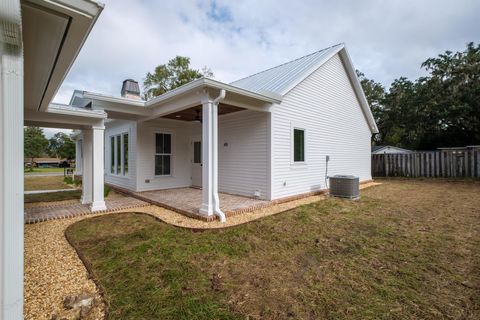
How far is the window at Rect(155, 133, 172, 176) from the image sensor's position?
28.6ft

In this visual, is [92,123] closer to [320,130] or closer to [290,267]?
[290,267]

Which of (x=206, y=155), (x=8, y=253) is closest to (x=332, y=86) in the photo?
(x=206, y=155)

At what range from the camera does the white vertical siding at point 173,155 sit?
27.2ft

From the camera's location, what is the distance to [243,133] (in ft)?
24.0

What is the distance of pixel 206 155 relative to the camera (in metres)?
5.01

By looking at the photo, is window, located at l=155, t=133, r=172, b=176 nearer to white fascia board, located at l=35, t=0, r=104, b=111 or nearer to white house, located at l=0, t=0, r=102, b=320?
white fascia board, located at l=35, t=0, r=104, b=111

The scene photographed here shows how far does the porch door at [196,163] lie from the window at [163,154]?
37.3 inches

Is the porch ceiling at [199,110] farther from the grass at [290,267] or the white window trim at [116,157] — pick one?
the grass at [290,267]

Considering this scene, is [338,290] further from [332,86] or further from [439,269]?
[332,86]

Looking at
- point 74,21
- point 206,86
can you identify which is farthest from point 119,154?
point 74,21

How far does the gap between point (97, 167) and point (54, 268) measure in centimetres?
322

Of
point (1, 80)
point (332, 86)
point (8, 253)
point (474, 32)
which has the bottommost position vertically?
point (8, 253)

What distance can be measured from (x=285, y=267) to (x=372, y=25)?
12049 mm

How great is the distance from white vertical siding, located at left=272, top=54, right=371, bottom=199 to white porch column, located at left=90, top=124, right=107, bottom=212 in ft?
15.0
